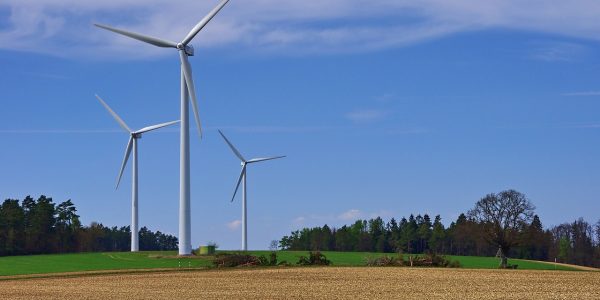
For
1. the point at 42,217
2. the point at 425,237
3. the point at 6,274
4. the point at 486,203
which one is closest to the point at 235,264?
the point at 6,274

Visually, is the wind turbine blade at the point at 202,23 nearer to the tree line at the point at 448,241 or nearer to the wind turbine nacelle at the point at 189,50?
the wind turbine nacelle at the point at 189,50

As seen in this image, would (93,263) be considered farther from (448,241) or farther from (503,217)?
(448,241)

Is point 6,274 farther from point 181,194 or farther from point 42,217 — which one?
point 42,217

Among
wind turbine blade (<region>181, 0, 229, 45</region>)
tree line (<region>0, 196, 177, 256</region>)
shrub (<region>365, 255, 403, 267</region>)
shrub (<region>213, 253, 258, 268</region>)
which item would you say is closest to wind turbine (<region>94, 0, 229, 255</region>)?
wind turbine blade (<region>181, 0, 229, 45</region>)

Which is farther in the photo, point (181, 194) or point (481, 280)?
point (181, 194)

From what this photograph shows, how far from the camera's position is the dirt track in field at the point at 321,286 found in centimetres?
4669

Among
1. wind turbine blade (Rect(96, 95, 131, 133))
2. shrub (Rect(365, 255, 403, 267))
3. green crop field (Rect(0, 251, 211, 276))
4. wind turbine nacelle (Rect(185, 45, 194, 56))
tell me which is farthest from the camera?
wind turbine blade (Rect(96, 95, 131, 133))

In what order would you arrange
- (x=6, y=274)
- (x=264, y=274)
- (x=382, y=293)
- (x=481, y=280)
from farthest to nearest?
(x=6, y=274) → (x=264, y=274) → (x=481, y=280) → (x=382, y=293)

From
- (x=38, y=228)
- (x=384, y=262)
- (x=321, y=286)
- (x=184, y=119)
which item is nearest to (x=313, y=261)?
(x=384, y=262)

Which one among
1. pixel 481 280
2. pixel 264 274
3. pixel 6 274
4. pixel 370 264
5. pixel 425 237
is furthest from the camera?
pixel 425 237

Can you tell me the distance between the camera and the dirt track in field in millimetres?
46688

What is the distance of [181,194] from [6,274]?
2029 centimetres

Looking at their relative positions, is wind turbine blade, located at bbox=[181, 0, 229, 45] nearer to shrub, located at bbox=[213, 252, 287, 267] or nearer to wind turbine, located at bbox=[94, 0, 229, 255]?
wind turbine, located at bbox=[94, 0, 229, 255]

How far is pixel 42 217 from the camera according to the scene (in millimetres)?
148375
